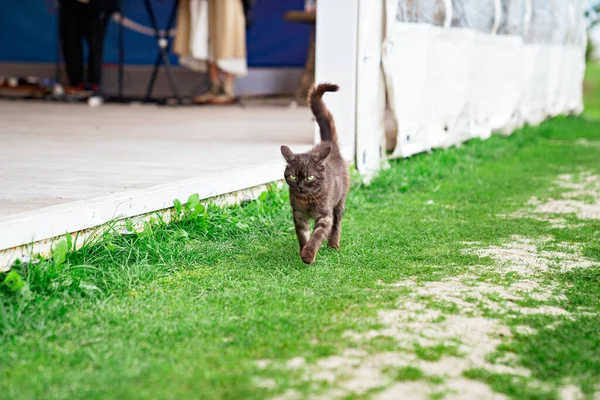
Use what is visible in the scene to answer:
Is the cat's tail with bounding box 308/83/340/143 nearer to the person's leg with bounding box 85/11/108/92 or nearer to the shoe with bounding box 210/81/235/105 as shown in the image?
the shoe with bounding box 210/81/235/105

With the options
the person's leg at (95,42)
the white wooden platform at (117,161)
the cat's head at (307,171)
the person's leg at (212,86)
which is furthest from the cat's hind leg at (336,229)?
the person's leg at (95,42)

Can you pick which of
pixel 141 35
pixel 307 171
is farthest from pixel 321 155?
pixel 141 35

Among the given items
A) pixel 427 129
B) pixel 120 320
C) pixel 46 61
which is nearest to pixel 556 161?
pixel 427 129

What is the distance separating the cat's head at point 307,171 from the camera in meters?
2.97

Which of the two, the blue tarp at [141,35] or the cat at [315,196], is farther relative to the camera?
the blue tarp at [141,35]

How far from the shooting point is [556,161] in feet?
21.0

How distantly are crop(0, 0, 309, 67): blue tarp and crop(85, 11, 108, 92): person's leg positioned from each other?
1407 mm

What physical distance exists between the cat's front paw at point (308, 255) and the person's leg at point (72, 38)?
21.6ft

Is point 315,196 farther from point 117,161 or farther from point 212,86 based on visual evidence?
point 212,86

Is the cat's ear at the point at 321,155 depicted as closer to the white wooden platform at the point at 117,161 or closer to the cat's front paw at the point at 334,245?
the cat's front paw at the point at 334,245

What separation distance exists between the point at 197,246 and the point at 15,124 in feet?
11.0

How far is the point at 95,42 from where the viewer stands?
877cm

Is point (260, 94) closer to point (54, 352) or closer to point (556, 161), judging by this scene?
point (556, 161)

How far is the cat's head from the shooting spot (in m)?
2.97
